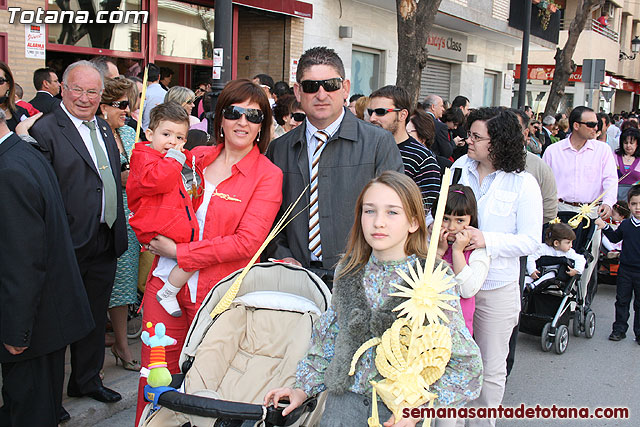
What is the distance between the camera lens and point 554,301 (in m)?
6.50

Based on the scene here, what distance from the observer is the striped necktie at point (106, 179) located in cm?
431

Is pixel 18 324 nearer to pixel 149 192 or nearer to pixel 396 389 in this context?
pixel 149 192

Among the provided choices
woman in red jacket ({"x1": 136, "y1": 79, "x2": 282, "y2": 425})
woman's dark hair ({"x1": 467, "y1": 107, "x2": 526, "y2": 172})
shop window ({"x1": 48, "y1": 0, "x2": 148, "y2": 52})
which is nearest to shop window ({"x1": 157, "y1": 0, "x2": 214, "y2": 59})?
shop window ({"x1": 48, "y1": 0, "x2": 148, "y2": 52})

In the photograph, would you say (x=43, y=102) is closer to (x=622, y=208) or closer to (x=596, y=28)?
(x=622, y=208)

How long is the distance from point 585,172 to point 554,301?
5.38 ft

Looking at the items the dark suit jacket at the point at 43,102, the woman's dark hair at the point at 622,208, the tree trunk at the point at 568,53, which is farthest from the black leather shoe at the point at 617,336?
the tree trunk at the point at 568,53

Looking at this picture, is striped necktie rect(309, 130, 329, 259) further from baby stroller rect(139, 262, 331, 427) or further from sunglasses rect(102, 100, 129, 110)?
sunglasses rect(102, 100, 129, 110)

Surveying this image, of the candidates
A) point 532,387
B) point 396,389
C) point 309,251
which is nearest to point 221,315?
point 309,251

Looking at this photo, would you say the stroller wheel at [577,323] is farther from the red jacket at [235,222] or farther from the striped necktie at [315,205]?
the red jacket at [235,222]

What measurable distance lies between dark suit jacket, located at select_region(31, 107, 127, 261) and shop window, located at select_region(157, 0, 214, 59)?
26.7ft

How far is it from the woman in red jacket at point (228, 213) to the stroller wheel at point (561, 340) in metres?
3.99

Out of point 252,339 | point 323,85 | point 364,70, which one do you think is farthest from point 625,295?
point 364,70

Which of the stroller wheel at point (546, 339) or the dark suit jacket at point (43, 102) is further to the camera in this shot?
the dark suit jacket at point (43, 102)

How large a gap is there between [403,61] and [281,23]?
4983 millimetres
